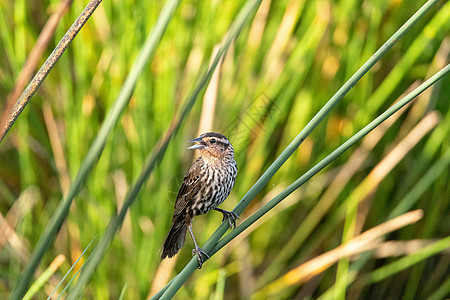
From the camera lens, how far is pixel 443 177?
191 cm


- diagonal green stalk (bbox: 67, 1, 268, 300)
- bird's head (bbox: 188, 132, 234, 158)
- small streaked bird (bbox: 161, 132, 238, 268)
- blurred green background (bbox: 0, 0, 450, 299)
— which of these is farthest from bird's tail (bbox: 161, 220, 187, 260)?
diagonal green stalk (bbox: 67, 1, 268, 300)

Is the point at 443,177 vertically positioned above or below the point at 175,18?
below

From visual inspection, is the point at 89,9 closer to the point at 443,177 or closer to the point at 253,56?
the point at 253,56

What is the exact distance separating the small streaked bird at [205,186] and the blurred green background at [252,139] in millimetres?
376

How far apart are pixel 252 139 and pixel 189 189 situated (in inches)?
18.9

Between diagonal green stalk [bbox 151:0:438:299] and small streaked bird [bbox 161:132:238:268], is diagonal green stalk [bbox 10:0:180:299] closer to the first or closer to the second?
diagonal green stalk [bbox 151:0:438:299]

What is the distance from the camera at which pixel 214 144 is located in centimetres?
121

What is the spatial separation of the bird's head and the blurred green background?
1.27 ft

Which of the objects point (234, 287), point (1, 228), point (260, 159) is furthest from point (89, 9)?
point (234, 287)

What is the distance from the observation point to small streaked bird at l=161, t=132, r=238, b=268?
3.98 ft

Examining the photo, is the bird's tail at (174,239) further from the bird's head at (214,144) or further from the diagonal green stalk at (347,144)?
the diagonal green stalk at (347,144)

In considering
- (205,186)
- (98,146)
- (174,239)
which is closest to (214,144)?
(205,186)

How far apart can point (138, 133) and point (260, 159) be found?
383 millimetres

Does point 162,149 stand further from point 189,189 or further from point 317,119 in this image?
point 189,189
